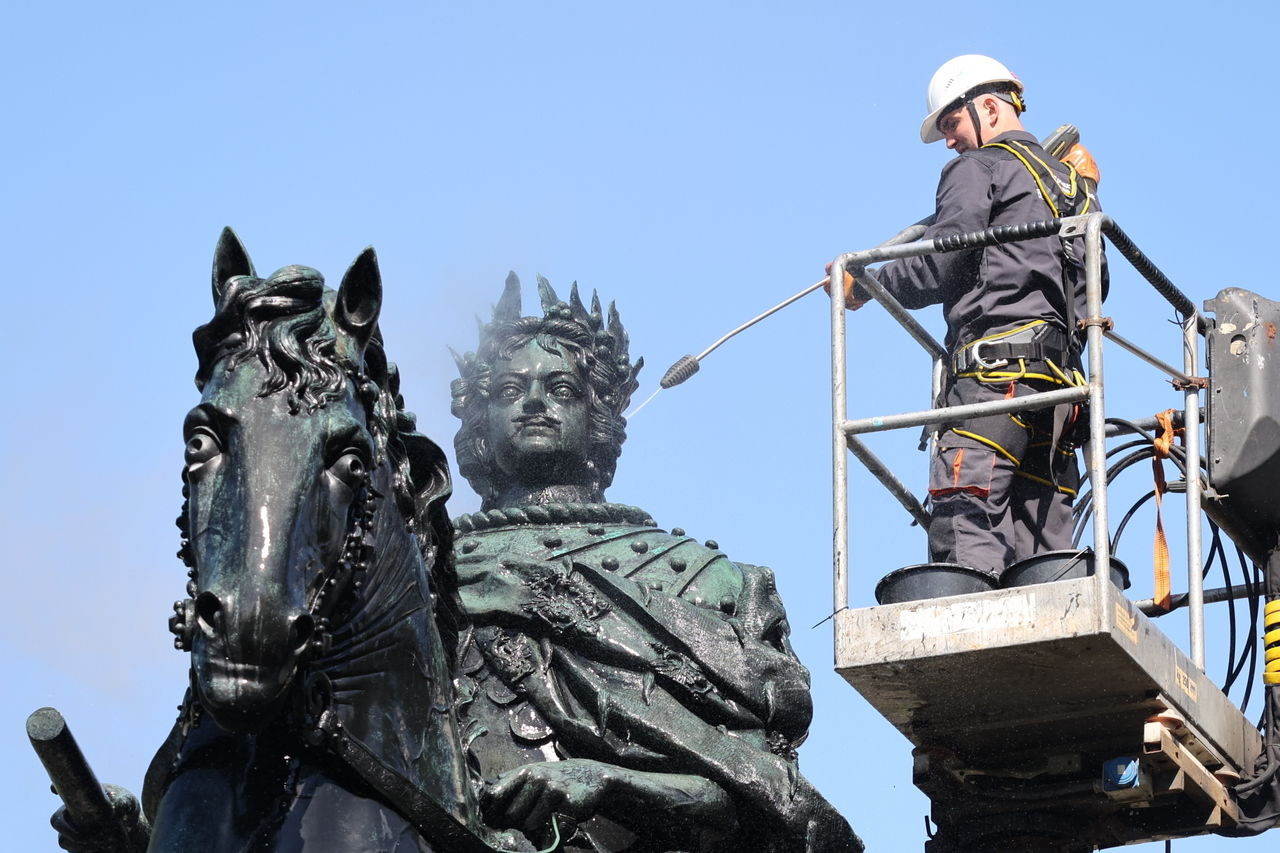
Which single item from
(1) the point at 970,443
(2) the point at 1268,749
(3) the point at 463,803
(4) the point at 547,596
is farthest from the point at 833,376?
(3) the point at 463,803

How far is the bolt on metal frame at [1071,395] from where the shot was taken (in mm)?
12828

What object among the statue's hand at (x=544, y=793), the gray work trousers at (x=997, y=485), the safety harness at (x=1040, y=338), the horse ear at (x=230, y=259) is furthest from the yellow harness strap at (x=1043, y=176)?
the horse ear at (x=230, y=259)

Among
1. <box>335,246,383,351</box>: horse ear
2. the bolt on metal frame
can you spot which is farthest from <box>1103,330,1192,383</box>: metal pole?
<box>335,246,383,351</box>: horse ear

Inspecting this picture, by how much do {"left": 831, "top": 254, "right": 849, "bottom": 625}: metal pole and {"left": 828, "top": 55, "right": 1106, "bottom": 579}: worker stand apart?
14cm

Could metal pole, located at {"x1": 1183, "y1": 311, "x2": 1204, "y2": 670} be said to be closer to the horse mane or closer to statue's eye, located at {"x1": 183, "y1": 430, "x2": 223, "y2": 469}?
the horse mane

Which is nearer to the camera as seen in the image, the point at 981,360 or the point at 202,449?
the point at 202,449

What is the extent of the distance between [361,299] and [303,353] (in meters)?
0.44

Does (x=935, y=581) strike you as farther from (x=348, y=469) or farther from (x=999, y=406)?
(x=348, y=469)

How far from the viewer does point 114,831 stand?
10.8 meters

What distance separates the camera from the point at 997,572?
13016 mm

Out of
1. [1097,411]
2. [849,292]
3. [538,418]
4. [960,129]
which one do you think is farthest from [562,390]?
[1097,411]

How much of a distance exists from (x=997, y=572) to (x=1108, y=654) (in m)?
0.70

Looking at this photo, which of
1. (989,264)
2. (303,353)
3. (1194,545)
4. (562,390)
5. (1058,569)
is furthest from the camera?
(562,390)

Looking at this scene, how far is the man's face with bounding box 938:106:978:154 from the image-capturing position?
46.8ft
